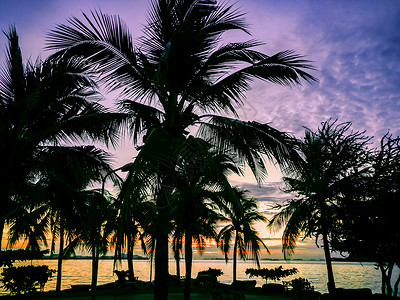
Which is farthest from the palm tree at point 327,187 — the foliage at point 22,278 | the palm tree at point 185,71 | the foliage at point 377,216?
the foliage at point 22,278

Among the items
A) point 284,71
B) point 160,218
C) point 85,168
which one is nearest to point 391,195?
point 284,71

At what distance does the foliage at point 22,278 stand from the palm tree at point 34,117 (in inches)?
366

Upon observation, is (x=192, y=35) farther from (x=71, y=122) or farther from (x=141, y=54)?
(x=71, y=122)

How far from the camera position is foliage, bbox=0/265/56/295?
14.5 meters

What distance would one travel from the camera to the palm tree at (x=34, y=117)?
20.3 feet

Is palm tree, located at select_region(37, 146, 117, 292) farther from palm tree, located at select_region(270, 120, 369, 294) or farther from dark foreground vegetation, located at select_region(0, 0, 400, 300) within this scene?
palm tree, located at select_region(270, 120, 369, 294)

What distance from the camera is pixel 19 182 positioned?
21.8ft

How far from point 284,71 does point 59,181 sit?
596cm

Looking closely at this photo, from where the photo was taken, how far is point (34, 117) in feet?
23.5

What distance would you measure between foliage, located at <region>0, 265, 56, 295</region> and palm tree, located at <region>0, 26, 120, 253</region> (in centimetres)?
930

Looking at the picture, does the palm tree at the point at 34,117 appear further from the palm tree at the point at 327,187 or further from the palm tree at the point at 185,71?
the palm tree at the point at 327,187

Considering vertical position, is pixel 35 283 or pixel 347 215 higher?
pixel 347 215

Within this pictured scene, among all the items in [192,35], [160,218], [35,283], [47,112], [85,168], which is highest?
[192,35]

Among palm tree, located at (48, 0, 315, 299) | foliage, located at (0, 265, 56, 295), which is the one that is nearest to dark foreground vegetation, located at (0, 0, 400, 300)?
palm tree, located at (48, 0, 315, 299)
